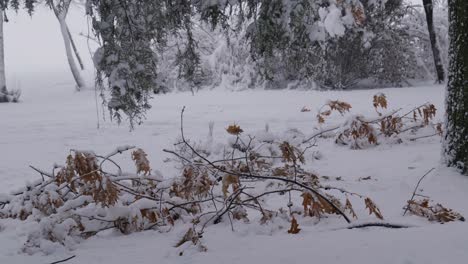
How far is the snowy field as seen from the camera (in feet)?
7.16

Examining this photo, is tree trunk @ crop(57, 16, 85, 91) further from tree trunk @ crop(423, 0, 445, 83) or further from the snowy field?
tree trunk @ crop(423, 0, 445, 83)

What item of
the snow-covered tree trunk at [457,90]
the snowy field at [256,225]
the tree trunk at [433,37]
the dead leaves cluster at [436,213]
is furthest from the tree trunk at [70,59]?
the dead leaves cluster at [436,213]

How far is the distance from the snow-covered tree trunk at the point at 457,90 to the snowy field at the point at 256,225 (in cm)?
19

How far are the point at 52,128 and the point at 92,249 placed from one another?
6.88 m

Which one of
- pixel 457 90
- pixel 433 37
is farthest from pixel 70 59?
pixel 457 90

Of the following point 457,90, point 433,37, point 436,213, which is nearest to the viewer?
point 436,213

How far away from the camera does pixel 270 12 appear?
328cm

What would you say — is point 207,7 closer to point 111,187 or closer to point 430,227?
point 111,187

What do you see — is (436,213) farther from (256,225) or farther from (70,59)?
(70,59)

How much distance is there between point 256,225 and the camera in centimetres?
276

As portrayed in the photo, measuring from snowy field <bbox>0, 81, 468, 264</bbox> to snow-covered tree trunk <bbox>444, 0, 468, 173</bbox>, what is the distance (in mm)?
191

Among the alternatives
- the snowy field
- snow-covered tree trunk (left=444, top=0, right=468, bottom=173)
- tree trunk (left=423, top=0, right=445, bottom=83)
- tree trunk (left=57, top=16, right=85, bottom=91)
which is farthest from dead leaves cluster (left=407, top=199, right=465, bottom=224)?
tree trunk (left=57, top=16, right=85, bottom=91)

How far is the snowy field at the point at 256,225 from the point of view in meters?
2.18

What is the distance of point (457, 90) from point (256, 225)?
2.20 meters
